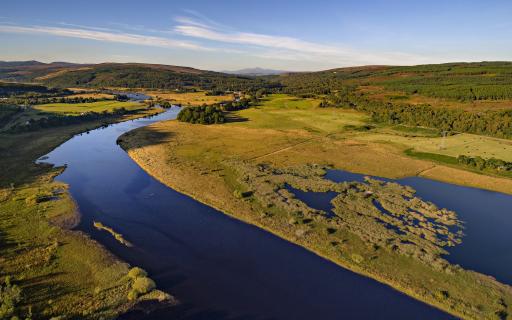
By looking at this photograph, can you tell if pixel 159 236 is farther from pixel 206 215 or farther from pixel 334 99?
pixel 334 99

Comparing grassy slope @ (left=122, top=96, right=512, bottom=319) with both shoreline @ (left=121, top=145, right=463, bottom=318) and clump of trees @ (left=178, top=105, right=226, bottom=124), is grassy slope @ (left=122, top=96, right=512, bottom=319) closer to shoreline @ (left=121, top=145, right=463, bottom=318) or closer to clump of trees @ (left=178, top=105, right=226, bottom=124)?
shoreline @ (left=121, top=145, right=463, bottom=318)

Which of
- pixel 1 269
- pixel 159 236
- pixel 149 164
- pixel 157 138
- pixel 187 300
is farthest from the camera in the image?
pixel 157 138

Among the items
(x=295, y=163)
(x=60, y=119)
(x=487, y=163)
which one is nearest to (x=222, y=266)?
(x=295, y=163)

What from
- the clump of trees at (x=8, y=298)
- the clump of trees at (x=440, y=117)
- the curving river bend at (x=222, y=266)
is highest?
the clump of trees at (x=440, y=117)

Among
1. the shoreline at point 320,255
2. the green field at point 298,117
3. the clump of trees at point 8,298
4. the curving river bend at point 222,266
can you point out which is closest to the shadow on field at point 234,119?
the green field at point 298,117

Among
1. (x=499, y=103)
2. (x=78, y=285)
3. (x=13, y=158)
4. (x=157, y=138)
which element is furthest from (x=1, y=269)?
(x=499, y=103)

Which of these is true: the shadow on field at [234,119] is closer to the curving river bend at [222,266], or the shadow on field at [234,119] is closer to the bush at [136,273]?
the curving river bend at [222,266]
